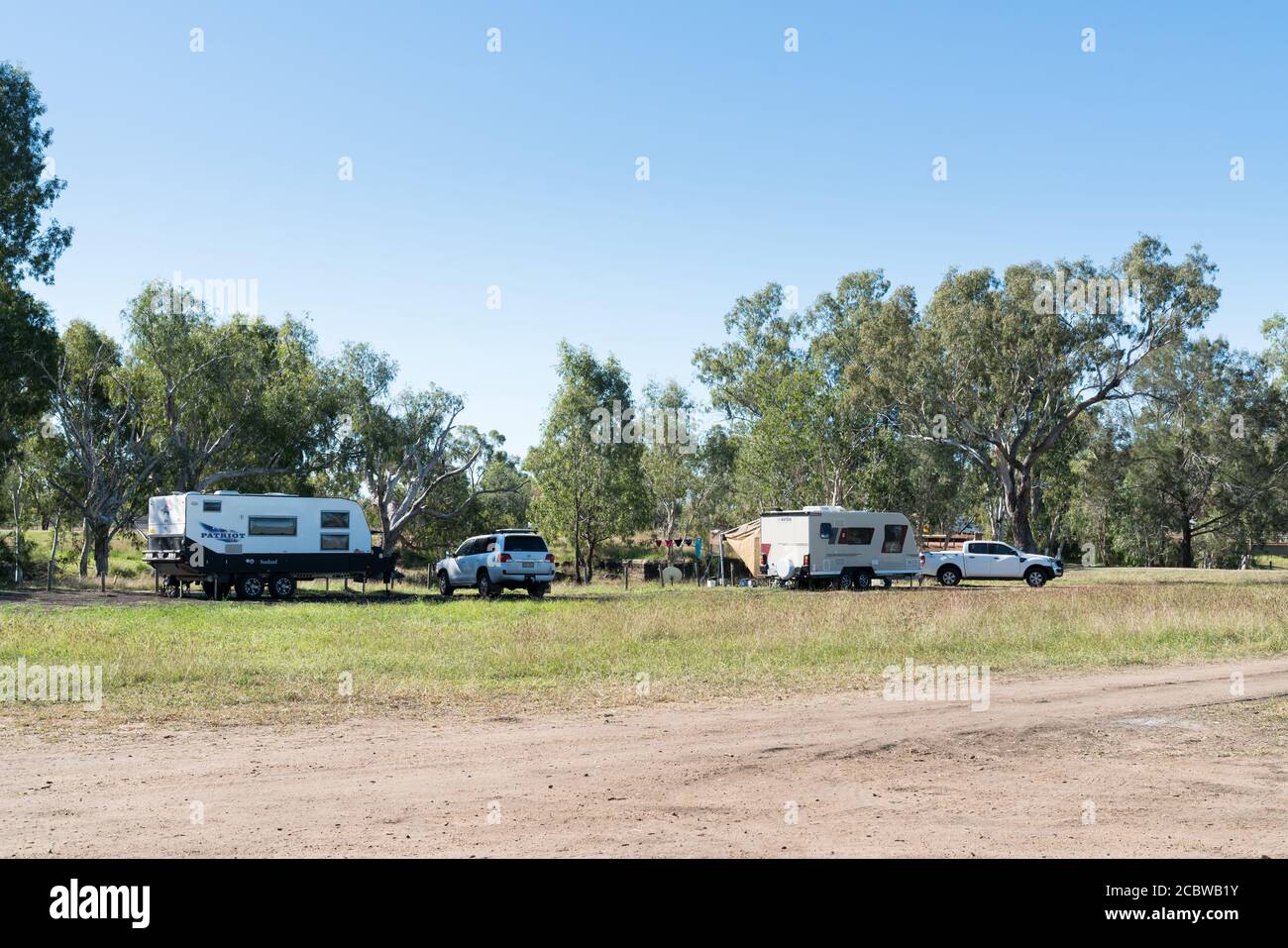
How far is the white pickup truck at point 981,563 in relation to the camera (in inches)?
1665

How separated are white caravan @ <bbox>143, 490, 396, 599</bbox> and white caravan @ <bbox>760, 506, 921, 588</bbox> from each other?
13.8 m

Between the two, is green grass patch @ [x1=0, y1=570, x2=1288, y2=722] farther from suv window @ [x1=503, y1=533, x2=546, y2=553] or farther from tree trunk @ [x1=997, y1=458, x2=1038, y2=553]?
tree trunk @ [x1=997, y1=458, x2=1038, y2=553]

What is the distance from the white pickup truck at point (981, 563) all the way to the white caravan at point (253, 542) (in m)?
21.9

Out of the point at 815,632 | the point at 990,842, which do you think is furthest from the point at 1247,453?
the point at 990,842

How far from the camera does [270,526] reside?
3359 centimetres

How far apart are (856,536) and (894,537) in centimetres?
174


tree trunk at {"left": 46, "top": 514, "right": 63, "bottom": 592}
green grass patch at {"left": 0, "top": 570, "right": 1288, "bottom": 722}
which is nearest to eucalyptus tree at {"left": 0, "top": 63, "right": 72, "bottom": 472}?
tree trunk at {"left": 46, "top": 514, "right": 63, "bottom": 592}

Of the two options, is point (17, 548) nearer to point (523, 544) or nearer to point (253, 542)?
point (253, 542)

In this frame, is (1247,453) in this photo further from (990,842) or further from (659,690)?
(990,842)

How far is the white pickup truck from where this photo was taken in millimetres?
42281

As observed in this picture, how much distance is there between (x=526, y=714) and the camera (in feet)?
39.7
